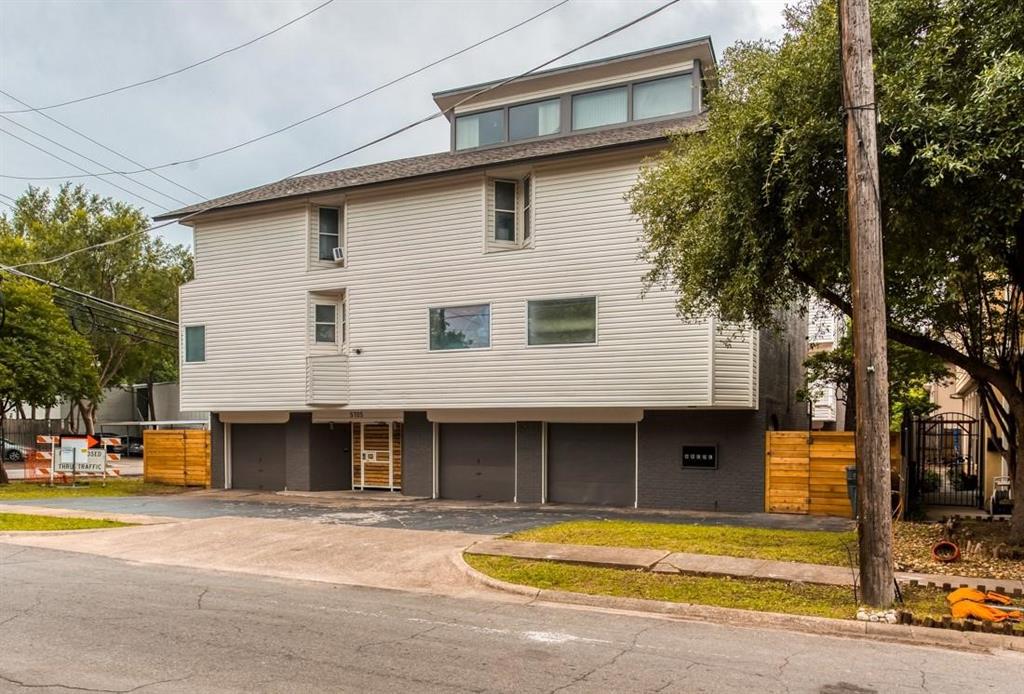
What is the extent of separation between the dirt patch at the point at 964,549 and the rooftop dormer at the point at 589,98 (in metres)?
13.2

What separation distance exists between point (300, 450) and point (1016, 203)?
68.3 ft

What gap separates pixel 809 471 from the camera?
18234 millimetres

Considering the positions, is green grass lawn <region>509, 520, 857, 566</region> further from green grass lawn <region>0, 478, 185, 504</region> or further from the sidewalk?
green grass lawn <region>0, 478, 185, 504</region>

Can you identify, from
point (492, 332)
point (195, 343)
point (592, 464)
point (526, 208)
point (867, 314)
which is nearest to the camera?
point (867, 314)

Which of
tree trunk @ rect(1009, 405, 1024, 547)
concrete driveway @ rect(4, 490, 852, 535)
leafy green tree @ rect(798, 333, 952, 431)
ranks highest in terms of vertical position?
leafy green tree @ rect(798, 333, 952, 431)

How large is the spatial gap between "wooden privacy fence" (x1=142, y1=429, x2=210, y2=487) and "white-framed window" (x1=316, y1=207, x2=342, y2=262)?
7857 millimetres

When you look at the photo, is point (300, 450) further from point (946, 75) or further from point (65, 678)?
point (946, 75)

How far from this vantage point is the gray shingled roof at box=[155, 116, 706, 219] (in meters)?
20.5

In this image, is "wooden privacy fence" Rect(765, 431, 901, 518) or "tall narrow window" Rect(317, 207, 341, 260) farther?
"tall narrow window" Rect(317, 207, 341, 260)

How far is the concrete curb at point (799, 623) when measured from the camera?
25.6 ft

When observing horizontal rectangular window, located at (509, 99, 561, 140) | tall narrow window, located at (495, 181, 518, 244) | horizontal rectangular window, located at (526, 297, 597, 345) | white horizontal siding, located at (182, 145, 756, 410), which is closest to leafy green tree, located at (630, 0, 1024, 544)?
white horizontal siding, located at (182, 145, 756, 410)

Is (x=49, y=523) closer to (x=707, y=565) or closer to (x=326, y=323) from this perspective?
(x=326, y=323)

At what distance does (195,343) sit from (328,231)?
20.1ft

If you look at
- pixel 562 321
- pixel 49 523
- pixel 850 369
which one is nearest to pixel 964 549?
pixel 562 321
